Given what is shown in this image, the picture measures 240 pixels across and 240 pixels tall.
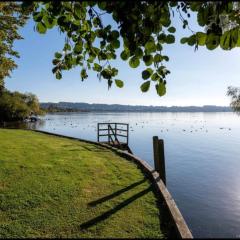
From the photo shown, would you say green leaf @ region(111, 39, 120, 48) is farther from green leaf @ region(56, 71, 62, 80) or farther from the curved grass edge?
the curved grass edge

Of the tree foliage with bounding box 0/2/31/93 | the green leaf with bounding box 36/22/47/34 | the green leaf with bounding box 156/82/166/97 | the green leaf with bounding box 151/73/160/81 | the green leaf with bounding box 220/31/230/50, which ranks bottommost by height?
the green leaf with bounding box 156/82/166/97

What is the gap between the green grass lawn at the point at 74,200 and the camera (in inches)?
256

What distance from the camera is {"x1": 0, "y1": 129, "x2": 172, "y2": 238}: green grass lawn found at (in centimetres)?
651

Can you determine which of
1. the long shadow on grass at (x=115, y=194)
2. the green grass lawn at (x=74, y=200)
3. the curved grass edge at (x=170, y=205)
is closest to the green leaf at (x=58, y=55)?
the green grass lawn at (x=74, y=200)

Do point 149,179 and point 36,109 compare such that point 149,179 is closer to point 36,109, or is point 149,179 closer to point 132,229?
point 132,229

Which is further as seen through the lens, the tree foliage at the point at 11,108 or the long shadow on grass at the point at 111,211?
the tree foliage at the point at 11,108

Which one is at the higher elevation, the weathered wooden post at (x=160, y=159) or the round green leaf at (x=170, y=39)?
the round green leaf at (x=170, y=39)

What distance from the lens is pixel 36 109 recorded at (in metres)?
94.3

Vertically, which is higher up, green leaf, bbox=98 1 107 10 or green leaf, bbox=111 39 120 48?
green leaf, bbox=98 1 107 10

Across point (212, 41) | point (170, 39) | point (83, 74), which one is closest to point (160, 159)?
point (83, 74)

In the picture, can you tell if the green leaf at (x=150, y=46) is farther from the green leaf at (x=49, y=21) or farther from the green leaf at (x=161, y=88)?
the green leaf at (x=49, y=21)

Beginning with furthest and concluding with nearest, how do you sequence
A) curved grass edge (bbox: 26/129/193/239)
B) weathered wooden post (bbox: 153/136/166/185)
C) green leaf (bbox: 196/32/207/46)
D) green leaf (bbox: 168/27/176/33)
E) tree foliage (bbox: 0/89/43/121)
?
tree foliage (bbox: 0/89/43/121)
weathered wooden post (bbox: 153/136/166/185)
curved grass edge (bbox: 26/129/193/239)
green leaf (bbox: 168/27/176/33)
green leaf (bbox: 196/32/207/46)

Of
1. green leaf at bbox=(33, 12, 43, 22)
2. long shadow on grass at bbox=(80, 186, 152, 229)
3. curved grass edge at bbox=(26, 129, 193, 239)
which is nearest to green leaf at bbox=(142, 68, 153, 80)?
green leaf at bbox=(33, 12, 43, 22)

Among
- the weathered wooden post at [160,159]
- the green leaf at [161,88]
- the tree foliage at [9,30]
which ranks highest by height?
the tree foliage at [9,30]
